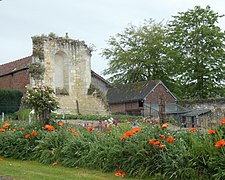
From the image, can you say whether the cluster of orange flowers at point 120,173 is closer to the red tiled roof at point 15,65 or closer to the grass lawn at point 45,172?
the grass lawn at point 45,172

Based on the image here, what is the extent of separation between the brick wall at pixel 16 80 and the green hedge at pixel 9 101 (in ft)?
10.2

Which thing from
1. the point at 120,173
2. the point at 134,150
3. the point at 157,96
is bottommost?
the point at 120,173

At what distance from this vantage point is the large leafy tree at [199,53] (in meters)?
39.3

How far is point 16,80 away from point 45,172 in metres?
24.7

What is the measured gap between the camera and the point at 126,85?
43.3 m

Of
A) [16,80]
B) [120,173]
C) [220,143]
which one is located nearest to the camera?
[220,143]

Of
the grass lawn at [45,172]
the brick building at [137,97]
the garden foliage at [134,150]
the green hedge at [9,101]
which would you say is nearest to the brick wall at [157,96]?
the brick building at [137,97]

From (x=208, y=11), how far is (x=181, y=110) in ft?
40.9

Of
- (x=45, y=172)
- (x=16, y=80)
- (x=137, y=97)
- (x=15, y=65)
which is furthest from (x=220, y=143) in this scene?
(x=137, y=97)

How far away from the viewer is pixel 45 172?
7281 mm

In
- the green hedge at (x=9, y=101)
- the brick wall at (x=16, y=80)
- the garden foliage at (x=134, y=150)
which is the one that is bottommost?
the garden foliage at (x=134, y=150)

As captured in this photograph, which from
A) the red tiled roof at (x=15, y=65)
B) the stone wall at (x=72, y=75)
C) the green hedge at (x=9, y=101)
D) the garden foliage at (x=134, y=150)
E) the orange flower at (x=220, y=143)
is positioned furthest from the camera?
the stone wall at (x=72, y=75)

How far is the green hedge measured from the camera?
1011 inches

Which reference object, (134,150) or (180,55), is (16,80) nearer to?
(180,55)
